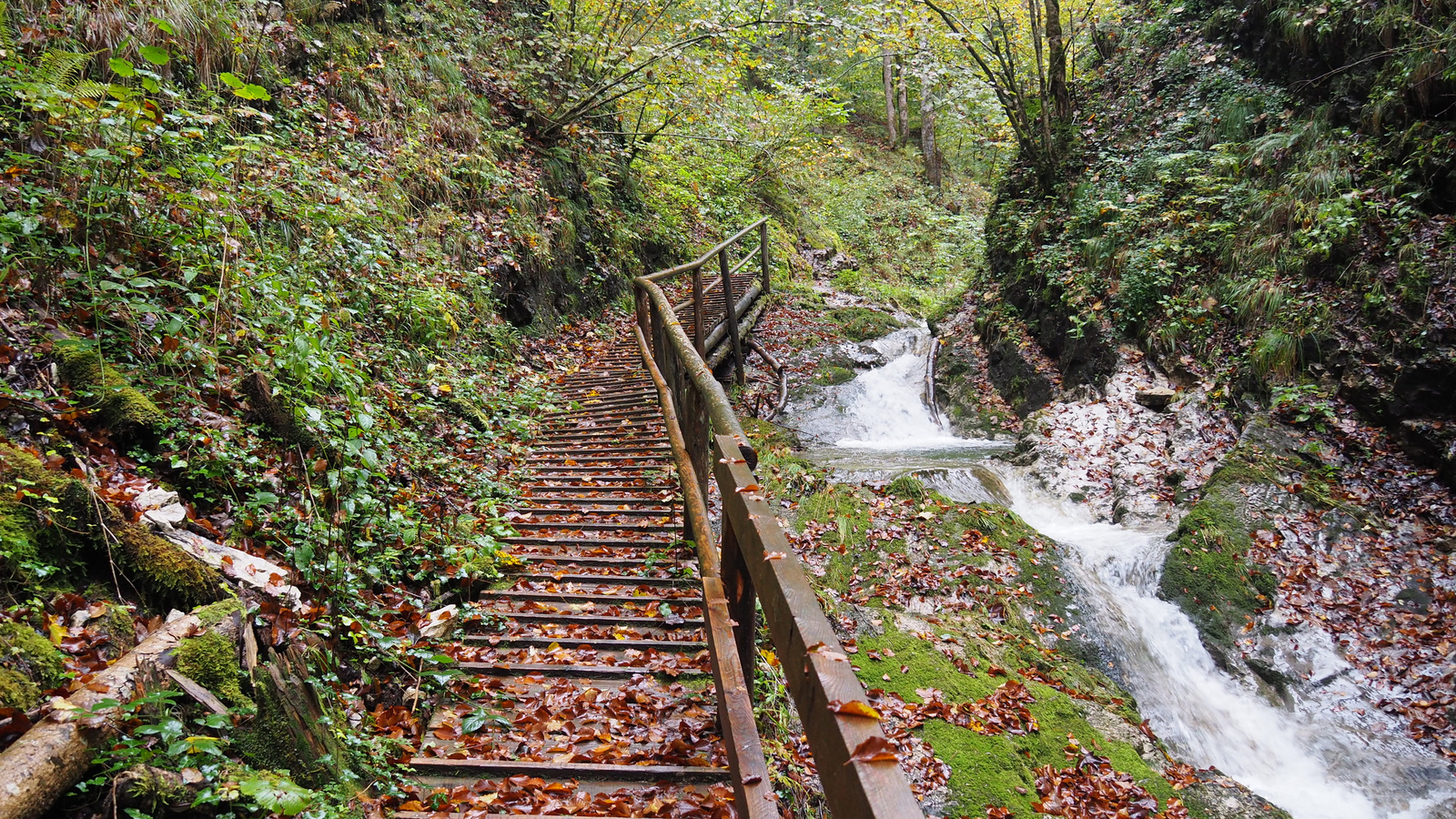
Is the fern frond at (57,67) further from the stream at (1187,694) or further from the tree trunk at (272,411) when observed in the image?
the stream at (1187,694)

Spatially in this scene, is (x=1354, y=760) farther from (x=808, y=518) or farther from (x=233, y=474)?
(x=233, y=474)

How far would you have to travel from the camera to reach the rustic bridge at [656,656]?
58.2 inches

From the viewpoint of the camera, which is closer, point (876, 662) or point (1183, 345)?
point (876, 662)

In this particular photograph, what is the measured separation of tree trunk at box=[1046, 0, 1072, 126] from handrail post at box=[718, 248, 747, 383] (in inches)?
270

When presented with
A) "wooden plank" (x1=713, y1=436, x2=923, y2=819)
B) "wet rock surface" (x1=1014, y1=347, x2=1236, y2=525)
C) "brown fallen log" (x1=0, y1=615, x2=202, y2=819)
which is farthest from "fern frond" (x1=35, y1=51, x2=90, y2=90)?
"wet rock surface" (x1=1014, y1=347, x2=1236, y2=525)

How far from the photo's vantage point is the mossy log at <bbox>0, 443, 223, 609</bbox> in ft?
7.99

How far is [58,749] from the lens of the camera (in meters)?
1.76

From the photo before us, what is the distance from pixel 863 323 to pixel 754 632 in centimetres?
1224

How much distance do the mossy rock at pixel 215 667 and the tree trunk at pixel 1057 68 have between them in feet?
44.4

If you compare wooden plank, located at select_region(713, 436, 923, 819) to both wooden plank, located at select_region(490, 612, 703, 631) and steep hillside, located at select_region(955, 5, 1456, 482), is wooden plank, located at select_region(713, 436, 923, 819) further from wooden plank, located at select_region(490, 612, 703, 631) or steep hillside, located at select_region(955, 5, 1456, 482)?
steep hillside, located at select_region(955, 5, 1456, 482)

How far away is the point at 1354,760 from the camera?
5105 mm

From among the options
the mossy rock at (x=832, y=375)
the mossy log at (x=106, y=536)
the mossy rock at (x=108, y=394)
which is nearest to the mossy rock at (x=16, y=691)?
the mossy log at (x=106, y=536)

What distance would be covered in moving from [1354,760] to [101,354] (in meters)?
8.59

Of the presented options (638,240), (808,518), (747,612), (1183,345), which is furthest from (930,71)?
(747,612)
